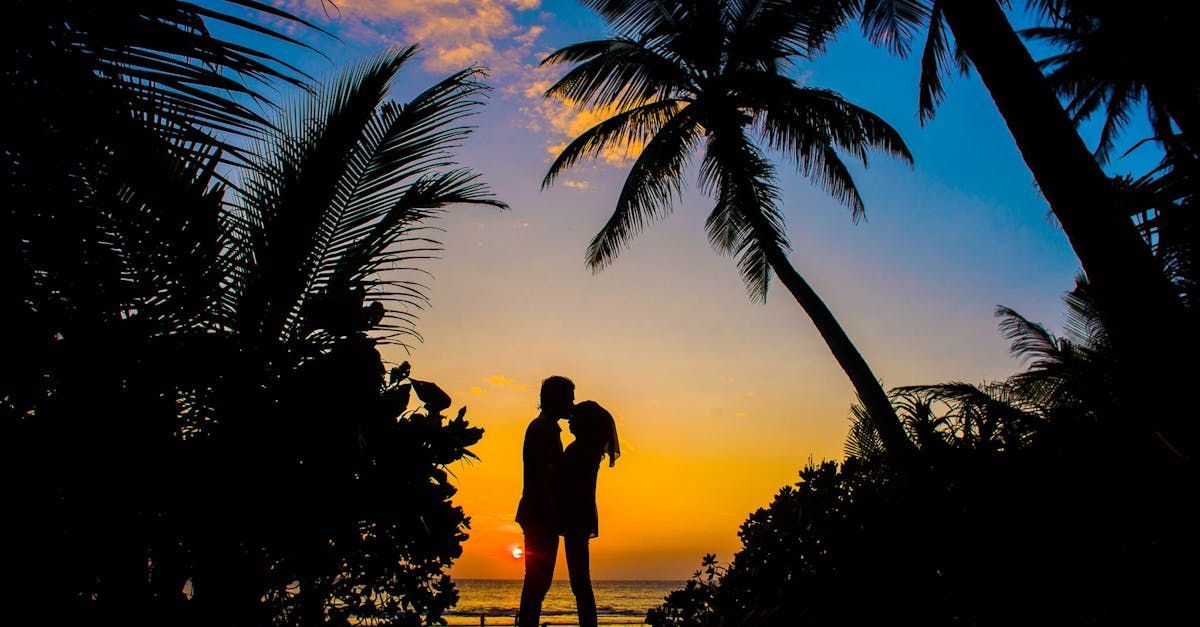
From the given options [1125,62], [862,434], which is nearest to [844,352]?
[862,434]

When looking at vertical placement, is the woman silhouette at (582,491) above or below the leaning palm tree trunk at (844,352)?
below

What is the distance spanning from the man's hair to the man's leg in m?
0.83

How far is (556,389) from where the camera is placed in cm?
435

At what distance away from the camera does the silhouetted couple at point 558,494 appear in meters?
4.05

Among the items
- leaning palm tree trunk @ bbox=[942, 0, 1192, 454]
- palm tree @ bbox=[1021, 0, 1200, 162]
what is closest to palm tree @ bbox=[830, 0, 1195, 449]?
leaning palm tree trunk @ bbox=[942, 0, 1192, 454]

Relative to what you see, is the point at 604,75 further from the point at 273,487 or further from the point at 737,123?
the point at 273,487

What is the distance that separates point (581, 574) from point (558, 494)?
500 mm

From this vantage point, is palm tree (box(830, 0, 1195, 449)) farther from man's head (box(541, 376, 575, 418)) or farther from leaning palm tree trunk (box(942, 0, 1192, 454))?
man's head (box(541, 376, 575, 418))

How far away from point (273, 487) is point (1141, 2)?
28.7 ft

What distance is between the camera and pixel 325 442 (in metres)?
2.88

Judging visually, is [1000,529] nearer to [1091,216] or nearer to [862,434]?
[1091,216]

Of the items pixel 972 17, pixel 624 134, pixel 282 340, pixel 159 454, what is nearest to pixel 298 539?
pixel 159 454

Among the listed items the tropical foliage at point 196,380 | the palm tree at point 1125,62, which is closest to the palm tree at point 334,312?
the tropical foliage at point 196,380

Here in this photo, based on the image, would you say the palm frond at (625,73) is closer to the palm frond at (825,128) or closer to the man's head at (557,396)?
the palm frond at (825,128)
